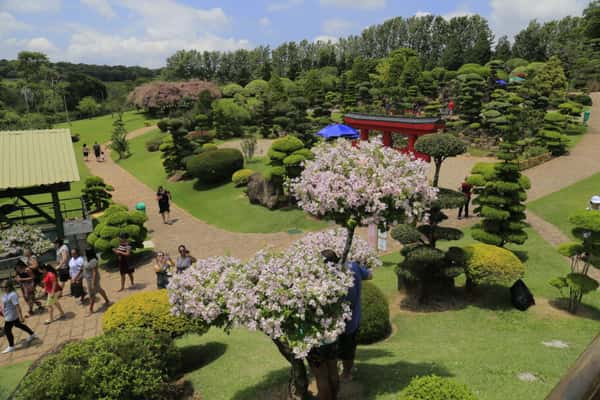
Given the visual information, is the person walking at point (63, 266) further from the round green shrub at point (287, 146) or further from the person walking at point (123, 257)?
the round green shrub at point (287, 146)

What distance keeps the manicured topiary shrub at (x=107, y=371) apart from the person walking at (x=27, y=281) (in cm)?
540

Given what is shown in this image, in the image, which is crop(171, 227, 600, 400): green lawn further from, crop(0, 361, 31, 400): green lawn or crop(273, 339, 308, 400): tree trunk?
crop(0, 361, 31, 400): green lawn

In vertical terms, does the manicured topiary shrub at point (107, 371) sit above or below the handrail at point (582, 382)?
below

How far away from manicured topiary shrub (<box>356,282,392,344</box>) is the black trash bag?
10.2ft

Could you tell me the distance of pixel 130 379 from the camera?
534 cm

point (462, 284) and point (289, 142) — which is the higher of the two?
point (289, 142)

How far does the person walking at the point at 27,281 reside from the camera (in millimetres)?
10039

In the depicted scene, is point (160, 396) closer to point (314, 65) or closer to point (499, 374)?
point (499, 374)

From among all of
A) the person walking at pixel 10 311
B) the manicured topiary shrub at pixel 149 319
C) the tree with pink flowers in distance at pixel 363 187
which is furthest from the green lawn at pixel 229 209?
the tree with pink flowers in distance at pixel 363 187

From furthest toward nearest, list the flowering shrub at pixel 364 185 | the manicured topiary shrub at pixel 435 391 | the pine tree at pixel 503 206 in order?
the pine tree at pixel 503 206 → the flowering shrub at pixel 364 185 → the manicured topiary shrub at pixel 435 391

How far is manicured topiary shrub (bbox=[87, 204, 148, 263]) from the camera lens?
43.5ft

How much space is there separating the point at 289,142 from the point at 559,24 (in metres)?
70.4

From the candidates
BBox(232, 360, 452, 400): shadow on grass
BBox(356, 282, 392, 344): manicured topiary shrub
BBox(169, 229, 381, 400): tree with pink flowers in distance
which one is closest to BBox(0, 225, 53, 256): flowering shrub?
BBox(232, 360, 452, 400): shadow on grass

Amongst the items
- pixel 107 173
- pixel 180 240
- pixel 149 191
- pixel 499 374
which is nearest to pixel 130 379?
pixel 499 374
